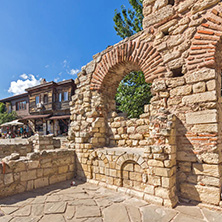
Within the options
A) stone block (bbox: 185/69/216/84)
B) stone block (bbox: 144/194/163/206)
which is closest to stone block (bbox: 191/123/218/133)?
stone block (bbox: 185/69/216/84)

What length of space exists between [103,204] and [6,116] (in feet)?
69.8

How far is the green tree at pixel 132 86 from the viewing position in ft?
26.0

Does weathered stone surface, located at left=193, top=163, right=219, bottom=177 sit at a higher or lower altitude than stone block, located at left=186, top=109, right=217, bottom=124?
lower

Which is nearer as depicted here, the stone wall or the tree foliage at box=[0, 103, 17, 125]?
the stone wall

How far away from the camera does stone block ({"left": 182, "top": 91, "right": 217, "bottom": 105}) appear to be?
299 cm

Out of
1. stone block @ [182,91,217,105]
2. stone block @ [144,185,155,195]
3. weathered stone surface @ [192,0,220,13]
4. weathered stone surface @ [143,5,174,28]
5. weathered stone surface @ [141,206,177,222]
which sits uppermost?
weathered stone surface @ [143,5,174,28]

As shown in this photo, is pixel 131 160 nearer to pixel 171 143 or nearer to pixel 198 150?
pixel 171 143

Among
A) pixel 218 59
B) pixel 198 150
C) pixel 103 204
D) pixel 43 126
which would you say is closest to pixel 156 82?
pixel 218 59

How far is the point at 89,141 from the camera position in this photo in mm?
4820

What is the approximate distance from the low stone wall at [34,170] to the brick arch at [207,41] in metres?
4.26

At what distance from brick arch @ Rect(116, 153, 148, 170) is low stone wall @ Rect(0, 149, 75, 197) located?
1844mm

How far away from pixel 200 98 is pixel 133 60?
2.03m

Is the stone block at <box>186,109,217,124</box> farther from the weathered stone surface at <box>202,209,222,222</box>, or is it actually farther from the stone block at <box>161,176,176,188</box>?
the weathered stone surface at <box>202,209,222,222</box>

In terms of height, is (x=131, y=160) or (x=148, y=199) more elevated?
(x=131, y=160)
